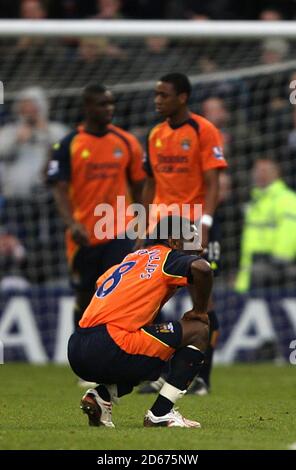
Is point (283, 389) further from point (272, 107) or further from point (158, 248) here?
point (272, 107)

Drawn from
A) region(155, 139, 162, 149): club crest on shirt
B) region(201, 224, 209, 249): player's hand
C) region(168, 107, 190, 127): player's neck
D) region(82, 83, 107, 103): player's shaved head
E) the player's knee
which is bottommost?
the player's knee

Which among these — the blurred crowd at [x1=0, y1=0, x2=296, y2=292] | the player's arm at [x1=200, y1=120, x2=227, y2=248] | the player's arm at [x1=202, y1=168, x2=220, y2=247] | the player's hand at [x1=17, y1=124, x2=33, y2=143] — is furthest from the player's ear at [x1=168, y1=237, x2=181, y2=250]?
the player's hand at [x1=17, y1=124, x2=33, y2=143]

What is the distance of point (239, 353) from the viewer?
12883 mm

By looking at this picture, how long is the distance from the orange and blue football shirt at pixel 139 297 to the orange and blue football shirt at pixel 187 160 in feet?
8.24

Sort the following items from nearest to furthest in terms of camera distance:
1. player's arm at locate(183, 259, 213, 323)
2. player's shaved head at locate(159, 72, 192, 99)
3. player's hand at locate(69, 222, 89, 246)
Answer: player's arm at locate(183, 259, 213, 323) → player's shaved head at locate(159, 72, 192, 99) → player's hand at locate(69, 222, 89, 246)

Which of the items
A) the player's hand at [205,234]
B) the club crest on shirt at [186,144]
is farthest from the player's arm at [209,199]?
the club crest on shirt at [186,144]

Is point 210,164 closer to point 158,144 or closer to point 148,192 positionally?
point 158,144

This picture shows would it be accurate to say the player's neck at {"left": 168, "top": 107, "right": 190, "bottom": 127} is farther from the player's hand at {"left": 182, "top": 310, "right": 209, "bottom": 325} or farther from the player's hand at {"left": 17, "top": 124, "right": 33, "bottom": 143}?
the player's hand at {"left": 17, "top": 124, "right": 33, "bottom": 143}

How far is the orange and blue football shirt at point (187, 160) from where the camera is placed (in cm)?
928

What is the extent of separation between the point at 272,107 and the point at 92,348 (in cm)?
731

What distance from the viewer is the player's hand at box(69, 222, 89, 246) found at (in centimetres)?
1027

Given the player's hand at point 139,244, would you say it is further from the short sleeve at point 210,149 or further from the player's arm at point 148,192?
the short sleeve at point 210,149

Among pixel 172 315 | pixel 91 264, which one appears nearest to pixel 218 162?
pixel 91 264

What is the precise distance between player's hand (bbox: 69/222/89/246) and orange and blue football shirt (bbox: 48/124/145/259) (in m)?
0.19
